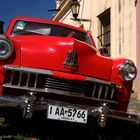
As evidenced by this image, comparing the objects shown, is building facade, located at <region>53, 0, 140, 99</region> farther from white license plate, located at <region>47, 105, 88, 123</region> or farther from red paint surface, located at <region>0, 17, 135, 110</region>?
white license plate, located at <region>47, 105, 88, 123</region>

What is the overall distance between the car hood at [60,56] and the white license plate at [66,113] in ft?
2.03

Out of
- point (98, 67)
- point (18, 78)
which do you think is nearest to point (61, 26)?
point (98, 67)

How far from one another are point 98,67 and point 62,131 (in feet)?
4.36

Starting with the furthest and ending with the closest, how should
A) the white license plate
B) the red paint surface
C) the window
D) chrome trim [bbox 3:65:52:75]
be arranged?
the window < the red paint surface < chrome trim [bbox 3:65:52:75] < the white license plate

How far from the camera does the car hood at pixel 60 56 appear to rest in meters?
5.68

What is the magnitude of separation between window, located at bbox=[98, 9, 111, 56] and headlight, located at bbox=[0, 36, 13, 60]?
393 inches

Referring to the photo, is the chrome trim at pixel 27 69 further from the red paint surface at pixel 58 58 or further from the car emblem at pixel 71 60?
the car emblem at pixel 71 60

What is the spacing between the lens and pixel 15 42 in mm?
5750

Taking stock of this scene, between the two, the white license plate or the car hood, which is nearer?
the white license plate

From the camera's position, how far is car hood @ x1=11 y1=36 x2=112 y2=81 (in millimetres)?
5684

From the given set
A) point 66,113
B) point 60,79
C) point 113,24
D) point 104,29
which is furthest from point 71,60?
point 104,29

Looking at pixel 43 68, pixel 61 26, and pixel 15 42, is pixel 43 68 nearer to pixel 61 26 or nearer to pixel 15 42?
pixel 15 42

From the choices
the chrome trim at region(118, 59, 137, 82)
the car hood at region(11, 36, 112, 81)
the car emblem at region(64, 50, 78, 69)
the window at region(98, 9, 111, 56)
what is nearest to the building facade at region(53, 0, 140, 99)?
the window at region(98, 9, 111, 56)

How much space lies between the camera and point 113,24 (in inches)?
563
